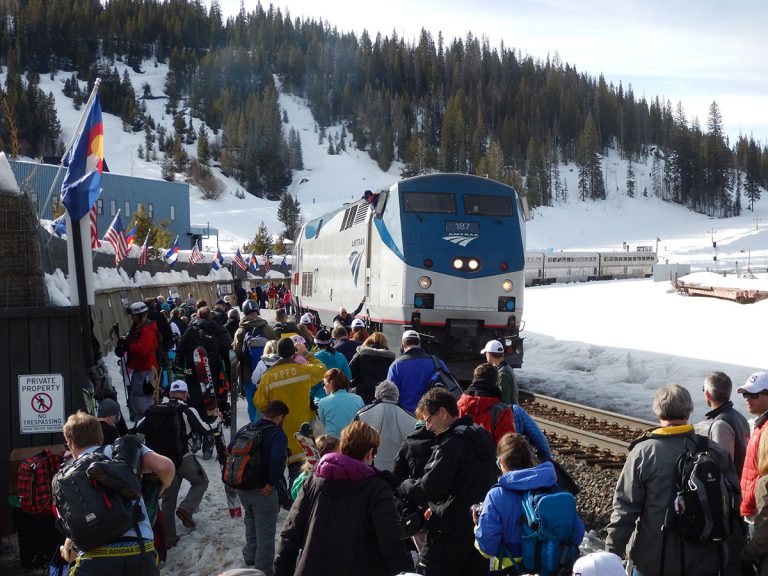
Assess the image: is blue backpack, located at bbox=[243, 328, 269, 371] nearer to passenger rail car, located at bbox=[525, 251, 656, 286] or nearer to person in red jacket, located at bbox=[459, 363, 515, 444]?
person in red jacket, located at bbox=[459, 363, 515, 444]

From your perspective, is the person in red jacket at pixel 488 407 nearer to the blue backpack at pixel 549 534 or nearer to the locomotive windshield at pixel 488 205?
the blue backpack at pixel 549 534

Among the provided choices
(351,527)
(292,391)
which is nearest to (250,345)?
(292,391)

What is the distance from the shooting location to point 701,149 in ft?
476

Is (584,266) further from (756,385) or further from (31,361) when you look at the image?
(756,385)

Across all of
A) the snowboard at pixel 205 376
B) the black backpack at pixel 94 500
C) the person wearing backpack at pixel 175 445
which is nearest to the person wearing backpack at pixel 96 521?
the black backpack at pixel 94 500

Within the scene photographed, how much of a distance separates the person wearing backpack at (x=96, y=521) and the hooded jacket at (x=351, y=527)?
936 millimetres

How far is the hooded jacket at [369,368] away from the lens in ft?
27.7

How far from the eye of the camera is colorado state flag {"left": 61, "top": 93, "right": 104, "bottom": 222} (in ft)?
25.4

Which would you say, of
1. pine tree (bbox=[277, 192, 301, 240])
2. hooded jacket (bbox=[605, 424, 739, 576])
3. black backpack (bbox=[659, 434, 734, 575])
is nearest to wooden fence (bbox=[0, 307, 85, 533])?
hooded jacket (bbox=[605, 424, 739, 576])

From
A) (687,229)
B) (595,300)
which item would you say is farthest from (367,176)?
(595,300)

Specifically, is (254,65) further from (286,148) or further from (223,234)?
(223,234)

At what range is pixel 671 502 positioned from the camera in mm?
4379

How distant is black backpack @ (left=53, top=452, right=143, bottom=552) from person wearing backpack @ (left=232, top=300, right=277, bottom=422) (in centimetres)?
498

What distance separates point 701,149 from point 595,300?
116390 millimetres
